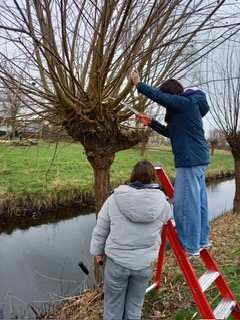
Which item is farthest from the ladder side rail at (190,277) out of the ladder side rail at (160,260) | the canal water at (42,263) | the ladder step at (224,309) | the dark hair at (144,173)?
the canal water at (42,263)

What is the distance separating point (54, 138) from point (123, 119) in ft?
3.15

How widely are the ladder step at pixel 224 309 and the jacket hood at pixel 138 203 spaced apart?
1227 millimetres

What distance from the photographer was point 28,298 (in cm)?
536

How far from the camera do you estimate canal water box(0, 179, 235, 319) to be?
519cm

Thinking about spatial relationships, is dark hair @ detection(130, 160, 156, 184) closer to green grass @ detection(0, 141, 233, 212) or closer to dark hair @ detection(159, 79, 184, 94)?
Answer: dark hair @ detection(159, 79, 184, 94)

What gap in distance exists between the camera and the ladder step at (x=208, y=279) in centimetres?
272

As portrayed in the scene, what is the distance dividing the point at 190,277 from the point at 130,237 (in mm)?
771

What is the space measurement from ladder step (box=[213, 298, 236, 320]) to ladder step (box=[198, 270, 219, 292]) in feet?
0.89

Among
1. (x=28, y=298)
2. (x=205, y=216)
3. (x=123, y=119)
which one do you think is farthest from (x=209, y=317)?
(x=28, y=298)

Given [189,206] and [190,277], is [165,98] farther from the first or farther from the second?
[190,277]

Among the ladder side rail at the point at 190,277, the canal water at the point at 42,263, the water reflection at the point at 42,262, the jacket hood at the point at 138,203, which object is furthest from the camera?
the water reflection at the point at 42,262

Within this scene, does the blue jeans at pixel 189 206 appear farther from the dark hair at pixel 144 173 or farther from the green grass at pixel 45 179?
the green grass at pixel 45 179

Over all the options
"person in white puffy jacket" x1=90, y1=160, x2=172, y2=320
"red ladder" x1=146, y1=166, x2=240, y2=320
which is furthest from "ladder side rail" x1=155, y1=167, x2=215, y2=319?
"person in white puffy jacket" x1=90, y1=160, x2=172, y2=320

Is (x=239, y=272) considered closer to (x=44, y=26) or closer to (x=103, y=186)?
(x=103, y=186)
